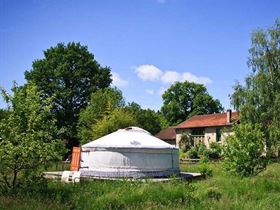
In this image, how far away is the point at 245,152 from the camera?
15898 millimetres

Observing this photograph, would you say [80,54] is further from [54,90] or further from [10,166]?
[10,166]

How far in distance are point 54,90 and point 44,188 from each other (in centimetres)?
3118

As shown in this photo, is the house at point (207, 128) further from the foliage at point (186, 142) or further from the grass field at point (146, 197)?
the grass field at point (146, 197)

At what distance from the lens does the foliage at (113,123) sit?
102 ft

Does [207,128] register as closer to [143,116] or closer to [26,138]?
[143,116]

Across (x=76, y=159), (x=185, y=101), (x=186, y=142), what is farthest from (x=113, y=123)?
(x=185, y=101)

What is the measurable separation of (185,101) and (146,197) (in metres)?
50.6

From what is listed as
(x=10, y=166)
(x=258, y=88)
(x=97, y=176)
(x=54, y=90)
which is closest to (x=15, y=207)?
(x=10, y=166)

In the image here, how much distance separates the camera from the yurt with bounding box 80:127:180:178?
17.8m

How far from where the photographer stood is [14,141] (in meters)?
10.9

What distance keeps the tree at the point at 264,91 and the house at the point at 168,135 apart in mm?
15962

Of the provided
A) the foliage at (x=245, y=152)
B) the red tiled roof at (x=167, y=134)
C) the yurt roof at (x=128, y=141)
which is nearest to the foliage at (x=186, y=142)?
the red tiled roof at (x=167, y=134)

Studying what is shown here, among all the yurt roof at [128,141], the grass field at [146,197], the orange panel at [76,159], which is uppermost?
the yurt roof at [128,141]

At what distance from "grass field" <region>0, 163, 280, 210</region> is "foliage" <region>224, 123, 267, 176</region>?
348 centimetres
